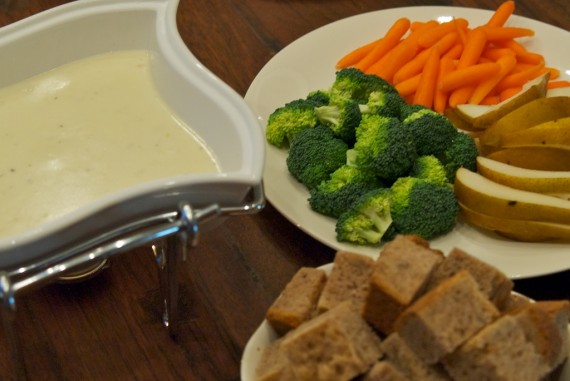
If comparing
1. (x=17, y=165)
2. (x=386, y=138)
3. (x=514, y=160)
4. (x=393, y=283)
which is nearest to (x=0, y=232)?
(x=17, y=165)

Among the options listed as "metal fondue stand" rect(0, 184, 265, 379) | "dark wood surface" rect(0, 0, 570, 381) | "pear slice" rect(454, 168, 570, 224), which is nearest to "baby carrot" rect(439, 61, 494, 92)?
"pear slice" rect(454, 168, 570, 224)

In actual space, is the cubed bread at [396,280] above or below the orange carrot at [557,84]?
above

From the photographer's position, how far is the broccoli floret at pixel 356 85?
1435mm

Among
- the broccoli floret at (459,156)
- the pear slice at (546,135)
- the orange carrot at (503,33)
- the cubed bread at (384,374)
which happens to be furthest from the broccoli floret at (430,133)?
the cubed bread at (384,374)

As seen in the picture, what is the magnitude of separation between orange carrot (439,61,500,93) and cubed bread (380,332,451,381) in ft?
2.68

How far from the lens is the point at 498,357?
2.62 ft

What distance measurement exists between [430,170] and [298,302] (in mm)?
478

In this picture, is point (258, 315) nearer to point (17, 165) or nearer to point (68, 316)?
point (68, 316)

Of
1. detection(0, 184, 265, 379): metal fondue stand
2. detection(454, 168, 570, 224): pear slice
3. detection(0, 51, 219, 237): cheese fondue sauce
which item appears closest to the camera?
detection(0, 184, 265, 379): metal fondue stand

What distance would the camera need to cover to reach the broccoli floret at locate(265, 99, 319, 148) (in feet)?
4.51

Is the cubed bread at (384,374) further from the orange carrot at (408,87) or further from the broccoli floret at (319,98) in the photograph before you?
the orange carrot at (408,87)

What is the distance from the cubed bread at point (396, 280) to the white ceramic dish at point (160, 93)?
192 millimetres

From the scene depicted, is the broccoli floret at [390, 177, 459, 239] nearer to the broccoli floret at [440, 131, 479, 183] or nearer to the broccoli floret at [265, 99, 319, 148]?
the broccoli floret at [440, 131, 479, 183]

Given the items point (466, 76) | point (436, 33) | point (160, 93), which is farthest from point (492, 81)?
point (160, 93)
